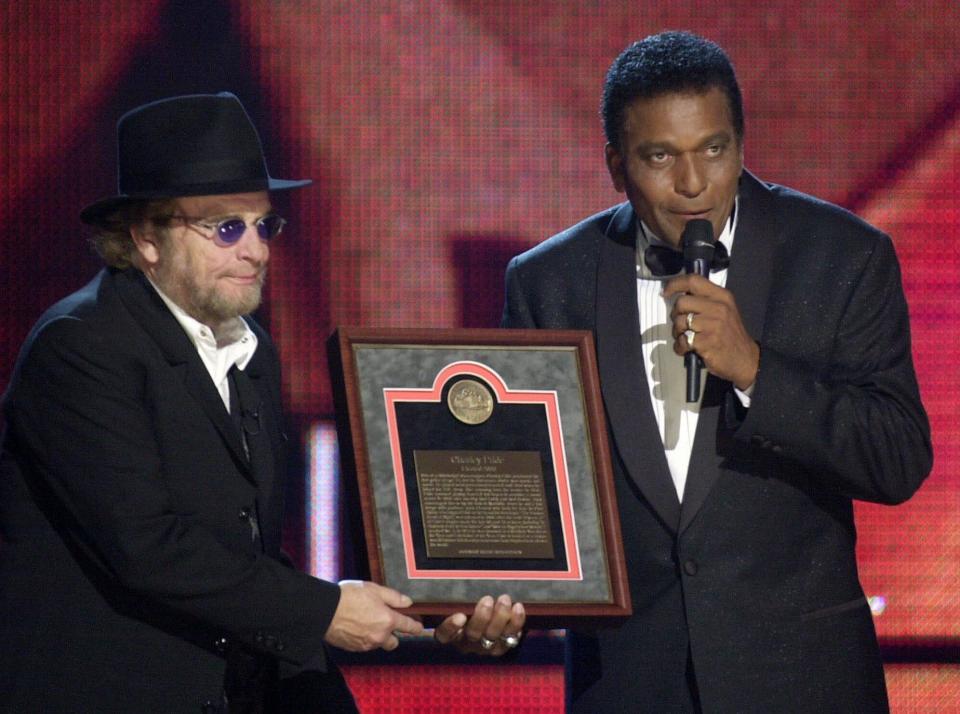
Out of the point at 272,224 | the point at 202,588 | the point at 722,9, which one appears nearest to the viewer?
the point at 202,588

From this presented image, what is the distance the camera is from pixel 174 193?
8.05 feet

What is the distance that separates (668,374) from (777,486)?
26cm

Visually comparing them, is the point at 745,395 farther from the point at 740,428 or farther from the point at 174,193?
the point at 174,193

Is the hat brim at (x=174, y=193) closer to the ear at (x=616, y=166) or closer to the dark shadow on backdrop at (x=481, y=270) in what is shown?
the ear at (x=616, y=166)

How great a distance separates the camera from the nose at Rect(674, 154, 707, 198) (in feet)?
7.90

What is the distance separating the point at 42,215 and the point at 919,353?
211 centimetres

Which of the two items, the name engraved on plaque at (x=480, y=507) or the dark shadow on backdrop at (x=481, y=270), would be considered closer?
the name engraved on plaque at (x=480, y=507)

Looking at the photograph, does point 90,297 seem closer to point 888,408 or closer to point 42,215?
point 42,215

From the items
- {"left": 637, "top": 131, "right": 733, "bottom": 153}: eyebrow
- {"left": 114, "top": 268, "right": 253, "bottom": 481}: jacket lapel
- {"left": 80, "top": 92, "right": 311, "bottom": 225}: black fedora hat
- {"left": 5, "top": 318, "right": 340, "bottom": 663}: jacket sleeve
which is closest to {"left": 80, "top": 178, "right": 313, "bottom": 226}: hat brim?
{"left": 80, "top": 92, "right": 311, "bottom": 225}: black fedora hat

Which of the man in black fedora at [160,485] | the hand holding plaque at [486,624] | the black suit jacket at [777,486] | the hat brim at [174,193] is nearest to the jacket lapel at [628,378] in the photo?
the black suit jacket at [777,486]

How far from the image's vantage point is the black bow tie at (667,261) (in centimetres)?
247

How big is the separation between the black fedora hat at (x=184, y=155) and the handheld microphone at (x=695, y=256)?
2.40ft

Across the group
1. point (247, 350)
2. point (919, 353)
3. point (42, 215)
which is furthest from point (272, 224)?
point (919, 353)

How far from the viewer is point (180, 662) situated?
2.36 m
